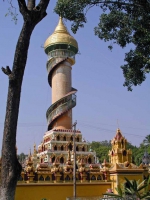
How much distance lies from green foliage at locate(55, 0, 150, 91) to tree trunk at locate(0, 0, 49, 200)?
176 inches

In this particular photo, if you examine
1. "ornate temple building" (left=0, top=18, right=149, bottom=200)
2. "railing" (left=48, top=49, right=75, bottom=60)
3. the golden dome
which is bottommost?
"ornate temple building" (left=0, top=18, right=149, bottom=200)

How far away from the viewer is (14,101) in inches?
278

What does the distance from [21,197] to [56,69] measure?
19394mm

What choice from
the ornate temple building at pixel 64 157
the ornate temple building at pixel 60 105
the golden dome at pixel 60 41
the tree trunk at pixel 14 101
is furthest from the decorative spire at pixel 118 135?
the tree trunk at pixel 14 101

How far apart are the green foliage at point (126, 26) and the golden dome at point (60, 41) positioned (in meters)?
23.4

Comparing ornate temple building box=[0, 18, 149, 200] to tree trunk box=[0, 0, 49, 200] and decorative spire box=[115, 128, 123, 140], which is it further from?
tree trunk box=[0, 0, 49, 200]

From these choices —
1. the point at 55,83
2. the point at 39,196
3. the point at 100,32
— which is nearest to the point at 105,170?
the point at 39,196

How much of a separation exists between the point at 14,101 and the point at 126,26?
7022 millimetres

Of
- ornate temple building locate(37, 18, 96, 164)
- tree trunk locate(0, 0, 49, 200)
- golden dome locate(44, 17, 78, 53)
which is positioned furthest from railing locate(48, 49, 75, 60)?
tree trunk locate(0, 0, 49, 200)

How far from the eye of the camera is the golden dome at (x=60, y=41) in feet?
119

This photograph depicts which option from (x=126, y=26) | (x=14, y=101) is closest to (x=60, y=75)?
(x=126, y=26)

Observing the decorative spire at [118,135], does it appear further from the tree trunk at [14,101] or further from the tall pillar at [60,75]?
the tree trunk at [14,101]

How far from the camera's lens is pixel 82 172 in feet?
69.4

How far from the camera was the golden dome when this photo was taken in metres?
36.2
